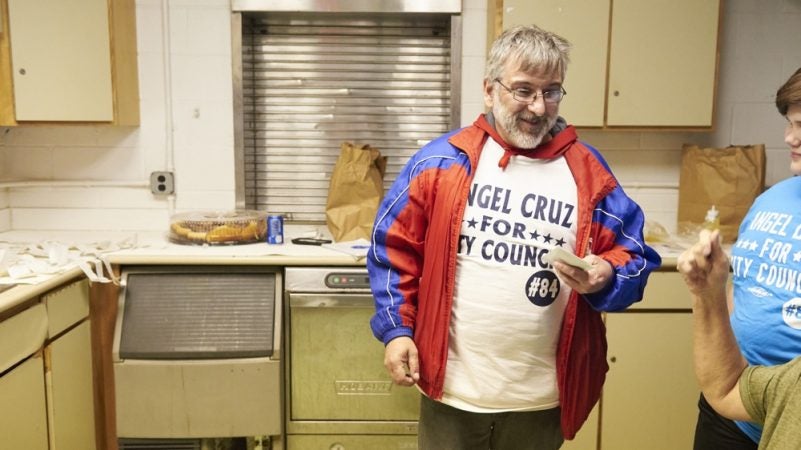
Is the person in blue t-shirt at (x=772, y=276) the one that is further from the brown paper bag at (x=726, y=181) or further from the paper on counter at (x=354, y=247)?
the paper on counter at (x=354, y=247)

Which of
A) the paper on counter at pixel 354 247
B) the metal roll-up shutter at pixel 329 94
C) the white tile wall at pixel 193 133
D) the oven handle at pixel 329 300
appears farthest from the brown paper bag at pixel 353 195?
the white tile wall at pixel 193 133

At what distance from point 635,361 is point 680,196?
83cm

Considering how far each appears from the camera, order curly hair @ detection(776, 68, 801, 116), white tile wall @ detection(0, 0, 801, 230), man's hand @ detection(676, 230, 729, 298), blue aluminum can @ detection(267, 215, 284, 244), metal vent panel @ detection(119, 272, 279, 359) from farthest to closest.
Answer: white tile wall @ detection(0, 0, 801, 230), blue aluminum can @ detection(267, 215, 284, 244), metal vent panel @ detection(119, 272, 279, 359), curly hair @ detection(776, 68, 801, 116), man's hand @ detection(676, 230, 729, 298)

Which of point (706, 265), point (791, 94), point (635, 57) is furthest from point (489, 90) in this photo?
point (635, 57)

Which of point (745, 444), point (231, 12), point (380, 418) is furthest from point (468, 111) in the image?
point (745, 444)

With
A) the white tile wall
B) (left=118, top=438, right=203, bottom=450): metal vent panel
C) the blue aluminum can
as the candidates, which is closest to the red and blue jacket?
the blue aluminum can

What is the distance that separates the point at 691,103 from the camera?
271 cm

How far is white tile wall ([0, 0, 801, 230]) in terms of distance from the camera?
2.92 metres

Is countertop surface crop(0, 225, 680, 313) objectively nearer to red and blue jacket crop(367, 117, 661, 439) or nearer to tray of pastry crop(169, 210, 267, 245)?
tray of pastry crop(169, 210, 267, 245)

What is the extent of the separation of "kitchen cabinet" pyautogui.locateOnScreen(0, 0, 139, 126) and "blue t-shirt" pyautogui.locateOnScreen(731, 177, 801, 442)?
237 centimetres

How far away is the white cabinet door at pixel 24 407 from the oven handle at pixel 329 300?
0.85 meters

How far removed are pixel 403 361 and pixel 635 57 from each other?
179 cm

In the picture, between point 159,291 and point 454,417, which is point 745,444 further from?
point 159,291

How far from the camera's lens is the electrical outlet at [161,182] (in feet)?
9.71
